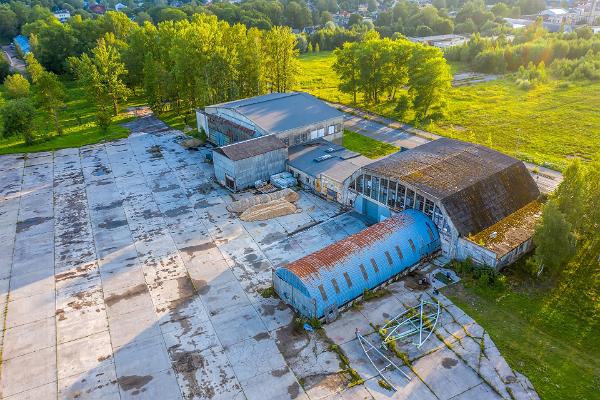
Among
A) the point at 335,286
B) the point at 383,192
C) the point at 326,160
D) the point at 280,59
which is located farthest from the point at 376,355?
the point at 280,59

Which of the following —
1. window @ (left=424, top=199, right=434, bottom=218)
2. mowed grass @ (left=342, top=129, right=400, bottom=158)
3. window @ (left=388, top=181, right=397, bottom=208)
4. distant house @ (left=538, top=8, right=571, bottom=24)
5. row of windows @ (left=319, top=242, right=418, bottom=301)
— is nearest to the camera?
Result: row of windows @ (left=319, top=242, right=418, bottom=301)

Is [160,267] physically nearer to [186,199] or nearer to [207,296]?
[207,296]

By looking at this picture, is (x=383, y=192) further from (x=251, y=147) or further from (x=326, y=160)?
(x=251, y=147)

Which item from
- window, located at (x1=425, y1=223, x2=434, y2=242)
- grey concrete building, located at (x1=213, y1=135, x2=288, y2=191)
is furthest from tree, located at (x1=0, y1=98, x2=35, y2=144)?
window, located at (x1=425, y1=223, x2=434, y2=242)

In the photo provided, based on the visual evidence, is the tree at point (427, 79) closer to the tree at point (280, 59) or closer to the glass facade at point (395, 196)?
the tree at point (280, 59)

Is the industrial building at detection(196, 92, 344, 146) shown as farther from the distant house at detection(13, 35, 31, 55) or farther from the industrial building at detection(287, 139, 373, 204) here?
the distant house at detection(13, 35, 31, 55)

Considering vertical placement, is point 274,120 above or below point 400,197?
above
